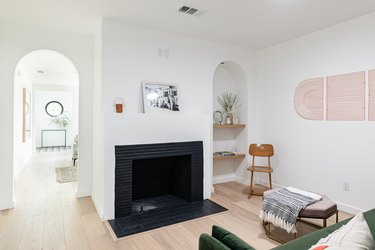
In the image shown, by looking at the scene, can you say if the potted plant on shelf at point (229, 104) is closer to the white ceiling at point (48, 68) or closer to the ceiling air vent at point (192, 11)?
Result: the ceiling air vent at point (192, 11)

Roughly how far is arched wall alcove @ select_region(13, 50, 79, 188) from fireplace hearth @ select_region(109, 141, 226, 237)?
289cm

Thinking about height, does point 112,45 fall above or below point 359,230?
above

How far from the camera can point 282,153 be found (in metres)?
4.04

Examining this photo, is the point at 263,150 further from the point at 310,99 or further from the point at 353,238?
the point at 353,238

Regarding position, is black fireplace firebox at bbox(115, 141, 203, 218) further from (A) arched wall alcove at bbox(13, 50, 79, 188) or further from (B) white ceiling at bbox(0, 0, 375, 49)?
(A) arched wall alcove at bbox(13, 50, 79, 188)

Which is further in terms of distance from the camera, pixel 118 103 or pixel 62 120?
pixel 62 120

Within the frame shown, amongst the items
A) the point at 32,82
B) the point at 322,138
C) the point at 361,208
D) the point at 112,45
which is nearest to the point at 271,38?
the point at 322,138

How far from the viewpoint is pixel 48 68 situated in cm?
612

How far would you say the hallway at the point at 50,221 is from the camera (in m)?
2.36

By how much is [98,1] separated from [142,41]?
2.74 ft

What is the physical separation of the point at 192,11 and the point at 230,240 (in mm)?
2646

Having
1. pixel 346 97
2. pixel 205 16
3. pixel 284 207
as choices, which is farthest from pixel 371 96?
pixel 205 16

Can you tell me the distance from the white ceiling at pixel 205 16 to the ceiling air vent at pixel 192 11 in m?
0.08

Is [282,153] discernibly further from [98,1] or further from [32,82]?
[32,82]
